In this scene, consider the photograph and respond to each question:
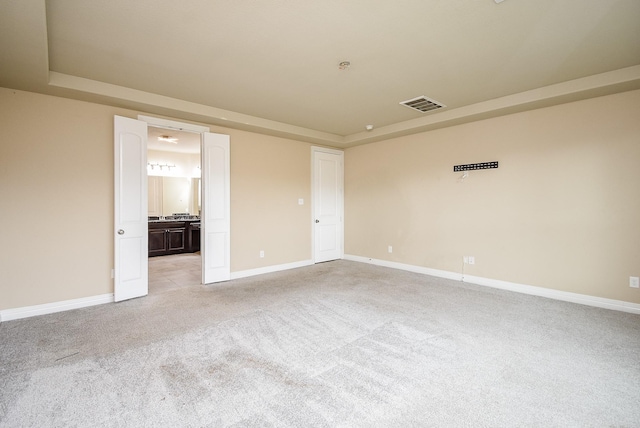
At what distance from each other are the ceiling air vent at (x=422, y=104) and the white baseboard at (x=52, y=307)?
15.9 feet

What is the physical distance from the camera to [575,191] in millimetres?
3682

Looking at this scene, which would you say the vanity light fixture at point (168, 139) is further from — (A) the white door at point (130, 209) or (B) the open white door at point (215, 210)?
(A) the white door at point (130, 209)

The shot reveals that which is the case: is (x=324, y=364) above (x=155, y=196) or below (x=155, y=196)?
below

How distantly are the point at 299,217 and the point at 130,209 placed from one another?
9.79 feet

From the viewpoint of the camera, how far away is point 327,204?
6391 mm

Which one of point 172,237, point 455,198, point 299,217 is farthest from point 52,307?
point 455,198

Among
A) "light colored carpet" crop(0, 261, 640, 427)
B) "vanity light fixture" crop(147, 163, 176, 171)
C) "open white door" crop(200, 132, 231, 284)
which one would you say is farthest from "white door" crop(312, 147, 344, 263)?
→ "vanity light fixture" crop(147, 163, 176, 171)

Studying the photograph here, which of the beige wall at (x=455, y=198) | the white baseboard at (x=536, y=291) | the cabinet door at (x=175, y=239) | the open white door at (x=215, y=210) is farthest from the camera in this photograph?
the cabinet door at (x=175, y=239)

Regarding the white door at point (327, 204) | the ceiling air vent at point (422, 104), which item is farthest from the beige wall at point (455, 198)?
the white door at point (327, 204)

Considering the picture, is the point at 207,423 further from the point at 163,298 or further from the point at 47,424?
the point at 163,298

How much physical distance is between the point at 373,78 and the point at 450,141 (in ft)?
7.30

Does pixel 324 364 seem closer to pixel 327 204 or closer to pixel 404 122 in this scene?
pixel 404 122

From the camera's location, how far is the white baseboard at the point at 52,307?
3.16 m

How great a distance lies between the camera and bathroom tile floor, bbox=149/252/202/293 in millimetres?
4523
